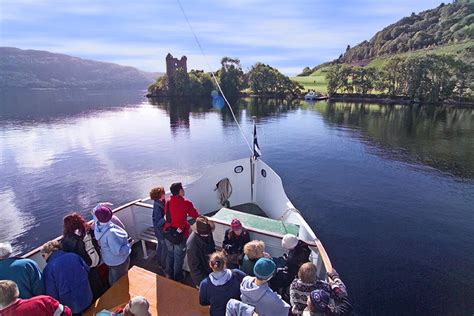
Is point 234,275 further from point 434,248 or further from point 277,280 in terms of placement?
point 434,248

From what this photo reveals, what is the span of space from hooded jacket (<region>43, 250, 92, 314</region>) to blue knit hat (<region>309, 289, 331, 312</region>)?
10.3ft

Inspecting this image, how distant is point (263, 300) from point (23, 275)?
3.07 m

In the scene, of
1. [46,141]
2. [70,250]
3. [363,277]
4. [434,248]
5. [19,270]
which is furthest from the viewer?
[46,141]

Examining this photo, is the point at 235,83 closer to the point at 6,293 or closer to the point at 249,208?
the point at 249,208

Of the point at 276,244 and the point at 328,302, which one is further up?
the point at 328,302

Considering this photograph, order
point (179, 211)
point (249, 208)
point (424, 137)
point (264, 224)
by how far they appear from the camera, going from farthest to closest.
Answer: point (424, 137)
point (249, 208)
point (264, 224)
point (179, 211)

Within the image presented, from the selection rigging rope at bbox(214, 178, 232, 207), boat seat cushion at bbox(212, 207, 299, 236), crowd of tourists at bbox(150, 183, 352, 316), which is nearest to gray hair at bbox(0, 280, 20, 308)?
crowd of tourists at bbox(150, 183, 352, 316)

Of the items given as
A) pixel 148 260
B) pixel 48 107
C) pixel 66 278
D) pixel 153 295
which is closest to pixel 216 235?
pixel 148 260

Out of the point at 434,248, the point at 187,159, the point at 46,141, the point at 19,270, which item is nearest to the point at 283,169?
the point at 187,159

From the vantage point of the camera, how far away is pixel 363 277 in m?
9.26

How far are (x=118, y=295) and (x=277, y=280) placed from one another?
2.52 m

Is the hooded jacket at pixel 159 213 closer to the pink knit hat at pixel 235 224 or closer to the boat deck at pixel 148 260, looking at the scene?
the boat deck at pixel 148 260

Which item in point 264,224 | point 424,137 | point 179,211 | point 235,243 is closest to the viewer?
point 179,211

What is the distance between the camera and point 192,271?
4684mm
